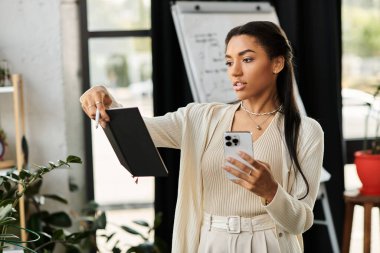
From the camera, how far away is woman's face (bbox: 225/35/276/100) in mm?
1844

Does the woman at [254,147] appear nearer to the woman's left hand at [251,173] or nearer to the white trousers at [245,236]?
the white trousers at [245,236]

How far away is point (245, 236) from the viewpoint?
71.3 inches

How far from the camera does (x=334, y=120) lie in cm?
399

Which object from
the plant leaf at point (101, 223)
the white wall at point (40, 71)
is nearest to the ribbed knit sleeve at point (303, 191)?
the plant leaf at point (101, 223)

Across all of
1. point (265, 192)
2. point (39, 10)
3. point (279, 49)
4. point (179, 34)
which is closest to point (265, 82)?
point (279, 49)

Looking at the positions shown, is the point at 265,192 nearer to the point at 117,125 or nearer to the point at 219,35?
the point at 117,125

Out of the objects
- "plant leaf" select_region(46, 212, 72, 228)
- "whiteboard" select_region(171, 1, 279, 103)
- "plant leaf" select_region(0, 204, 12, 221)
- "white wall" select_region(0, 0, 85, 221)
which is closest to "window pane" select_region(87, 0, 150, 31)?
"white wall" select_region(0, 0, 85, 221)

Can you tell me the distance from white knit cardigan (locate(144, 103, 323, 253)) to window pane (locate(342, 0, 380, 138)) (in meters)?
2.39

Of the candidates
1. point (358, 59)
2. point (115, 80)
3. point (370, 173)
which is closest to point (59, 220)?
point (115, 80)

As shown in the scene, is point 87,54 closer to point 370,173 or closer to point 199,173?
point 370,173

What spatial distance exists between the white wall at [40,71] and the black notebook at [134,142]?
6.11 ft

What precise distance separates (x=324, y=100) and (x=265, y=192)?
7.99 feet

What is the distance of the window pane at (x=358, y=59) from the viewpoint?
4.23 metres

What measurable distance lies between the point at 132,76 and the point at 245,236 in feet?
→ 7.43
